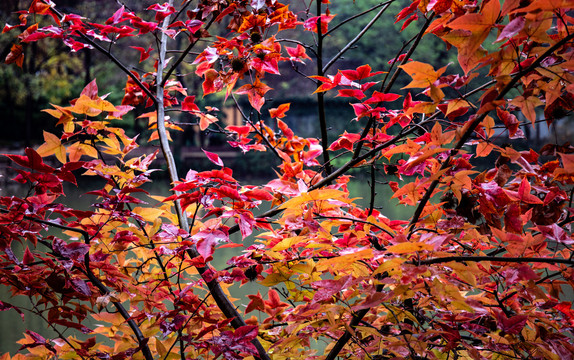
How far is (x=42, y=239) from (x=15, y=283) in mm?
65

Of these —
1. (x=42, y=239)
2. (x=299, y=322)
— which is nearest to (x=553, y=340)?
(x=299, y=322)

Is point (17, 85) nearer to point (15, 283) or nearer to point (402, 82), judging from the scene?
point (402, 82)

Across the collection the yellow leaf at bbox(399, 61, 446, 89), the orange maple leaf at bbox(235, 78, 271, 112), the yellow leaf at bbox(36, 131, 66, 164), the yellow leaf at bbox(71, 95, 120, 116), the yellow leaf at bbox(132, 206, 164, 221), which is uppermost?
the orange maple leaf at bbox(235, 78, 271, 112)

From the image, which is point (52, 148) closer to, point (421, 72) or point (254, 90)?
point (254, 90)

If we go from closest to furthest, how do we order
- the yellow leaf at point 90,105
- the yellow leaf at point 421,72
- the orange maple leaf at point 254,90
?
1. the yellow leaf at point 421,72
2. the yellow leaf at point 90,105
3. the orange maple leaf at point 254,90

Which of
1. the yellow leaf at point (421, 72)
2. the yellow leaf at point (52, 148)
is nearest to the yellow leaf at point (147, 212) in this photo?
the yellow leaf at point (52, 148)

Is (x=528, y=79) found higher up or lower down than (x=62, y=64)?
lower down

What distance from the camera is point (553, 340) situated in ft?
1.60

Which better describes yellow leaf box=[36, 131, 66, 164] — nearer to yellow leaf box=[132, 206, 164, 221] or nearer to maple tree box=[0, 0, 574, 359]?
maple tree box=[0, 0, 574, 359]

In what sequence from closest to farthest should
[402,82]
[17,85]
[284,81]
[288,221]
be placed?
[288,221], [402,82], [284,81], [17,85]

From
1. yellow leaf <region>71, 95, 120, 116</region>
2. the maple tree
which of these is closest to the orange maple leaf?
the maple tree

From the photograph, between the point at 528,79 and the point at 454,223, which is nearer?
the point at 528,79

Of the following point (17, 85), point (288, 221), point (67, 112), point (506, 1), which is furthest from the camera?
point (17, 85)

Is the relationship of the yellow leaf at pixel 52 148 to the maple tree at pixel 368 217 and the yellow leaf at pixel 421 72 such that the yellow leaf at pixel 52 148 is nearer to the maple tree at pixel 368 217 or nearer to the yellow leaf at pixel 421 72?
the maple tree at pixel 368 217
